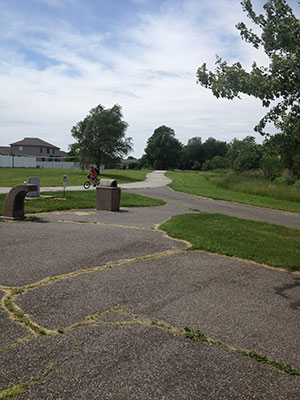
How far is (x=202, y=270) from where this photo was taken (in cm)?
664

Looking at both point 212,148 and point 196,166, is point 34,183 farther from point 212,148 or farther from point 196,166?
point 212,148

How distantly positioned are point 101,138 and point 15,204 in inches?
1762

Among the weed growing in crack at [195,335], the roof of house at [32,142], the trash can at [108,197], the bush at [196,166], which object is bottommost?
the weed growing in crack at [195,335]

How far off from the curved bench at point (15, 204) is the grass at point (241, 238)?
13.2 ft

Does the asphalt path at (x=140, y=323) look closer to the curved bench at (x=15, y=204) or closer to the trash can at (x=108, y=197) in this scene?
the curved bench at (x=15, y=204)

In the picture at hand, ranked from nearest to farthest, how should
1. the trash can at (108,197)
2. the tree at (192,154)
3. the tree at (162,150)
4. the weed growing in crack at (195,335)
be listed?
the weed growing in crack at (195,335)
the trash can at (108,197)
the tree at (162,150)
the tree at (192,154)

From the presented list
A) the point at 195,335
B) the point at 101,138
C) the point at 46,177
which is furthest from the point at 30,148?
the point at 195,335

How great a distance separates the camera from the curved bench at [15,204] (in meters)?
10.8

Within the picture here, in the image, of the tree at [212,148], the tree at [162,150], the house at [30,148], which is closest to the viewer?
the house at [30,148]

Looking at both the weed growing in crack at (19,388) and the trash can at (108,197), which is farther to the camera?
the trash can at (108,197)

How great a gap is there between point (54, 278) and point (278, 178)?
4148cm

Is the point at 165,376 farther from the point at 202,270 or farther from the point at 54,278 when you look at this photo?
the point at 202,270

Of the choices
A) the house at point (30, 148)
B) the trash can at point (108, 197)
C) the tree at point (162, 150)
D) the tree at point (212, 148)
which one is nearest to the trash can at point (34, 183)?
the trash can at point (108, 197)

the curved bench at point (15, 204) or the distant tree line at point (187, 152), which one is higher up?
the distant tree line at point (187, 152)
